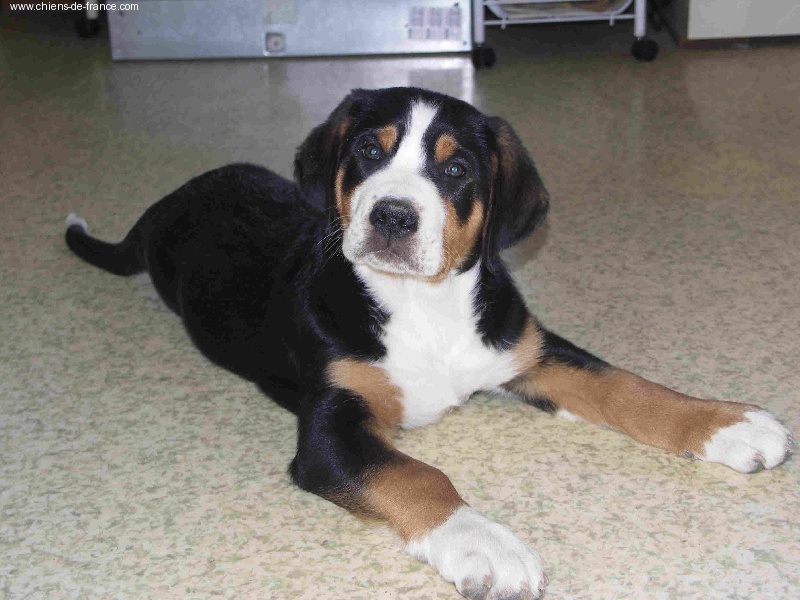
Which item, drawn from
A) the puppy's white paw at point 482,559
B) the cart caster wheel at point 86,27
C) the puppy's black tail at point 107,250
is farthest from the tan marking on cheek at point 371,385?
the cart caster wheel at point 86,27

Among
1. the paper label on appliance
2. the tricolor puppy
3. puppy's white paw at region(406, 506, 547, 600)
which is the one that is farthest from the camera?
the paper label on appliance

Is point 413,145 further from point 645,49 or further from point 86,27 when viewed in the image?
point 86,27

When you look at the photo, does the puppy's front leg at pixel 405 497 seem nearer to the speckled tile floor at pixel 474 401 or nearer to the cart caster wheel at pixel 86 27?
the speckled tile floor at pixel 474 401

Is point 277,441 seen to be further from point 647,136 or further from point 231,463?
point 647,136

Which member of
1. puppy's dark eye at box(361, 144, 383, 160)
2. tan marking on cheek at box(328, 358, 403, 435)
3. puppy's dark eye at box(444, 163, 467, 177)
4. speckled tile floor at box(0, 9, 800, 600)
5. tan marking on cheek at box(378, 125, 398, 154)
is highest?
tan marking on cheek at box(378, 125, 398, 154)

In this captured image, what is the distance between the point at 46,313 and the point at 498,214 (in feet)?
5.01

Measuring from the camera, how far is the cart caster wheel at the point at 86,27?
23.4ft

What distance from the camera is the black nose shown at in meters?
2.02

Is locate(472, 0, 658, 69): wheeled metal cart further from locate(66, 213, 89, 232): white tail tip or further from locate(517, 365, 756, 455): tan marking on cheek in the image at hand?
→ locate(517, 365, 756, 455): tan marking on cheek

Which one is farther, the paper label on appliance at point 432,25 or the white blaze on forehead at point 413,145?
the paper label on appliance at point 432,25

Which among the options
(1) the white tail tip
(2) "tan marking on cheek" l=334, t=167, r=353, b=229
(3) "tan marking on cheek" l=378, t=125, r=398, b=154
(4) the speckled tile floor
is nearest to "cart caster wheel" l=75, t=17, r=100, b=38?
(4) the speckled tile floor

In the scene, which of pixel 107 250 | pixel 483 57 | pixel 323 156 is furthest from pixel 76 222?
pixel 483 57

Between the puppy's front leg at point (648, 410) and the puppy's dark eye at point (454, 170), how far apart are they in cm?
46

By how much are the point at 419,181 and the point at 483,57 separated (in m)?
3.97
